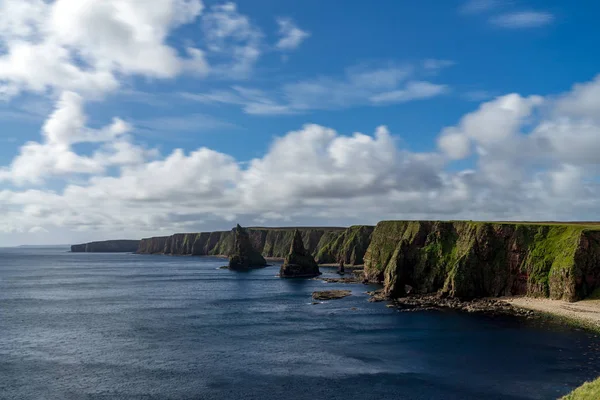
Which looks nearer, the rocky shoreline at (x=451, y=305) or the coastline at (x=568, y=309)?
the coastline at (x=568, y=309)

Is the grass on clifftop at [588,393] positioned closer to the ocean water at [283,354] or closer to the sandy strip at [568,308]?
the ocean water at [283,354]

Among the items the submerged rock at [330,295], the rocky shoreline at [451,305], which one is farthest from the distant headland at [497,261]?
the submerged rock at [330,295]

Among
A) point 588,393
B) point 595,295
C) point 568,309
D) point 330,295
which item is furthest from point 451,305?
point 588,393

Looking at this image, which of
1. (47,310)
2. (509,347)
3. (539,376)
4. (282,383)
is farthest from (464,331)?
(47,310)

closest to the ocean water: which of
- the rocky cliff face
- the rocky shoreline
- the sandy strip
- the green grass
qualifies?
the rocky shoreline

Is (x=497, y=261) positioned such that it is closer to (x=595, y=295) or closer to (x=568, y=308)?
(x=595, y=295)

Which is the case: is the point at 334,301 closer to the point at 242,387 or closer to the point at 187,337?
the point at 187,337
